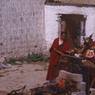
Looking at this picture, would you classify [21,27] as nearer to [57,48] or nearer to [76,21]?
[76,21]

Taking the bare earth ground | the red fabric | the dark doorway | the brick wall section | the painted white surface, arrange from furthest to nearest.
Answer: the painted white surface → the dark doorway → the brick wall section → the bare earth ground → the red fabric

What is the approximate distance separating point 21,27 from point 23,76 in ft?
11.3

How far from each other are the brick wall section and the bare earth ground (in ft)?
3.93

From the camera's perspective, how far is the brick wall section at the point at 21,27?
44.6 feet

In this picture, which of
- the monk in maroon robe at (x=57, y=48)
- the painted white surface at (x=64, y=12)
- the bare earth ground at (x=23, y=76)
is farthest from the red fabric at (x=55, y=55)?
the painted white surface at (x=64, y=12)

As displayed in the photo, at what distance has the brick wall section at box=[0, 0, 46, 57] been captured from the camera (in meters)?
13.6

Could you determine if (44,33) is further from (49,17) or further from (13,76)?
(13,76)

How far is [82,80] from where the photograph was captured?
6.52m

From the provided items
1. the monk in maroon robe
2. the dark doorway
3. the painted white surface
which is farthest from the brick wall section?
the monk in maroon robe

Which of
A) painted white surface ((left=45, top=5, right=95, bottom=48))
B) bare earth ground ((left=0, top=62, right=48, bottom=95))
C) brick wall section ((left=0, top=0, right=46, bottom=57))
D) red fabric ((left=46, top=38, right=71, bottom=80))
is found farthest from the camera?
painted white surface ((left=45, top=5, right=95, bottom=48))

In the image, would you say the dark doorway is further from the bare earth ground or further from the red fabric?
the red fabric

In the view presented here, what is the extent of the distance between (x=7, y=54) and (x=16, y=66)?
1.20 m

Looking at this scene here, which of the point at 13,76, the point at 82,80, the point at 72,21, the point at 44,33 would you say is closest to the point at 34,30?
the point at 44,33

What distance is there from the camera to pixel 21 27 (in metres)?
14.1
